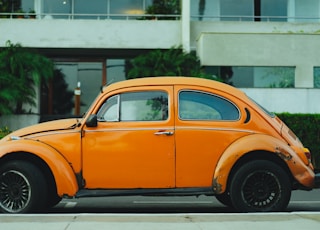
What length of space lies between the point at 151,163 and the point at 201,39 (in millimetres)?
15932

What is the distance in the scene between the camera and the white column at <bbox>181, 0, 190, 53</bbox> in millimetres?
24172

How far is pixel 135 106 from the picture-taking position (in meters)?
8.29

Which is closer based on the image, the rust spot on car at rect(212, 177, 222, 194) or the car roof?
the rust spot on car at rect(212, 177, 222, 194)

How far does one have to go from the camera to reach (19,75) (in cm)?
2273

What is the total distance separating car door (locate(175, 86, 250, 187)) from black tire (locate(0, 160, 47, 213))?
1809mm

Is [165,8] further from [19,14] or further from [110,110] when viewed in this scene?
[110,110]

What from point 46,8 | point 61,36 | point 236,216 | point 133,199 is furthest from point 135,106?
point 46,8

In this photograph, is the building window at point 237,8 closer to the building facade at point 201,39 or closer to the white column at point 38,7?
the building facade at point 201,39

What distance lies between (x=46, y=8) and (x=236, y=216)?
21126mm

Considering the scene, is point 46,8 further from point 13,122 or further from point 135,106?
point 135,106

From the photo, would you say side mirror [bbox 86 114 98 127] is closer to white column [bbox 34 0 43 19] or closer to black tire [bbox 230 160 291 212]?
black tire [bbox 230 160 291 212]

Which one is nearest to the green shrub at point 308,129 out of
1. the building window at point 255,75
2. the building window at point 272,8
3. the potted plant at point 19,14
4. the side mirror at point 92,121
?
the building window at point 255,75

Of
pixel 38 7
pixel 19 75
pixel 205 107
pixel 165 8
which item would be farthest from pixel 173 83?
pixel 38 7

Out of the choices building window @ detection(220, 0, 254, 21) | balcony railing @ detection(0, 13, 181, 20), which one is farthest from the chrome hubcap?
building window @ detection(220, 0, 254, 21)
